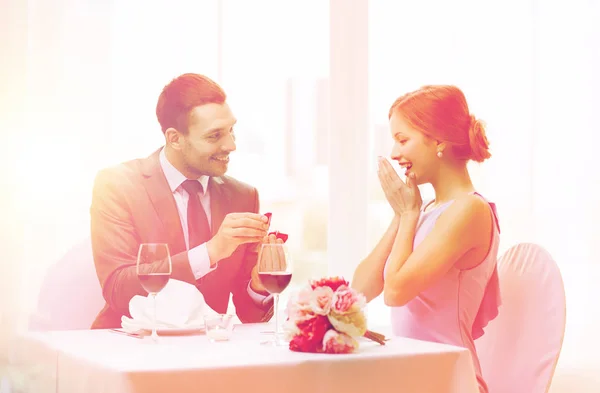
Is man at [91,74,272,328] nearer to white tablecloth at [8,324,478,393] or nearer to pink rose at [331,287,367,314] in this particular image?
white tablecloth at [8,324,478,393]

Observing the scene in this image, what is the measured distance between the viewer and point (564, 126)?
3.42 meters

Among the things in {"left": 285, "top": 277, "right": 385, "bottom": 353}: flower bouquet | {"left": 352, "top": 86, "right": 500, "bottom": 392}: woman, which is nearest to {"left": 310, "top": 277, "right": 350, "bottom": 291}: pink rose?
{"left": 285, "top": 277, "right": 385, "bottom": 353}: flower bouquet

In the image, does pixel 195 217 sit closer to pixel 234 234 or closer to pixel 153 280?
pixel 234 234

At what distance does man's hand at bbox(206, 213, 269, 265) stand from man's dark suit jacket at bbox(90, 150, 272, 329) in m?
0.02

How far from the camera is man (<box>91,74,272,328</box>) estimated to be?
273cm

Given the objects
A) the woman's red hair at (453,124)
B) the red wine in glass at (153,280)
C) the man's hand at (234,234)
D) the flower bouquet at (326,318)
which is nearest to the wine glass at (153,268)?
the red wine in glass at (153,280)

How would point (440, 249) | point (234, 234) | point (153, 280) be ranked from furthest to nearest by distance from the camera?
1. point (234, 234)
2. point (440, 249)
3. point (153, 280)

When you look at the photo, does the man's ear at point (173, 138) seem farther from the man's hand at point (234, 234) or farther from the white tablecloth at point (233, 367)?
the white tablecloth at point (233, 367)

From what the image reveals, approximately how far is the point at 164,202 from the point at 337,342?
1.22 m

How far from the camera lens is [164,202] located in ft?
9.23

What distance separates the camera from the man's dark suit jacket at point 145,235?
2719mm

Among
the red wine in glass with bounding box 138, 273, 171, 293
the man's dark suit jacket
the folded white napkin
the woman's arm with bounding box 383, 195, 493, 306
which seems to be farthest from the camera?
the man's dark suit jacket

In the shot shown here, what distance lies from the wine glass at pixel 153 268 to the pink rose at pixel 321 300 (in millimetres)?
353

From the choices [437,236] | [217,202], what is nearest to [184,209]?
[217,202]
